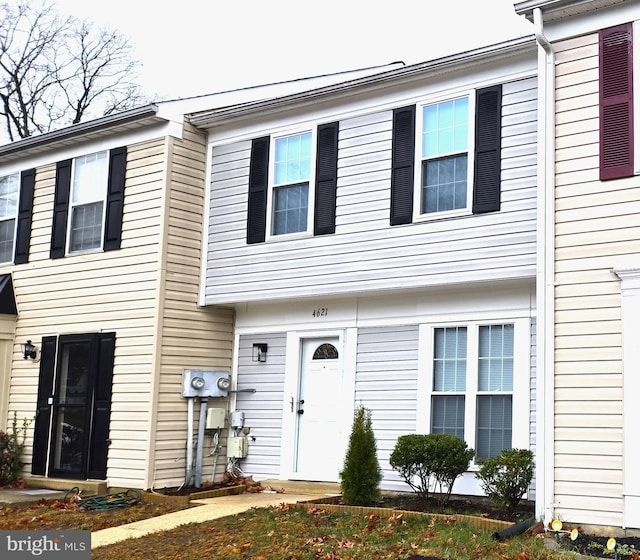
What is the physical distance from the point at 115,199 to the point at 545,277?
716 centimetres

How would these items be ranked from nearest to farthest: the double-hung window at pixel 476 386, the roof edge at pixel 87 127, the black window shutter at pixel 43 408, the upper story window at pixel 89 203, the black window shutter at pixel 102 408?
the double-hung window at pixel 476 386 → the black window shutter at pixel 102 408 → the roof edge at pixel 87 127 → the upper story window at pixel 89 203 → the black window shutter at pixel 43 408

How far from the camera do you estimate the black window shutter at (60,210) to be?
47.0 feet

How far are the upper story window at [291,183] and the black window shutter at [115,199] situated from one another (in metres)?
2.45

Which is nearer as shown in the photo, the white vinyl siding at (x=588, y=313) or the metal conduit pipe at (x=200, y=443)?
the white vinyl siding at (x=588, y=313)

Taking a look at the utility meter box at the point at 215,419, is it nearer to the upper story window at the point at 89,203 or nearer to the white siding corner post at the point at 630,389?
the upper story window at the point at 89,203

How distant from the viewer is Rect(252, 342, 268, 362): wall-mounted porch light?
518 inches

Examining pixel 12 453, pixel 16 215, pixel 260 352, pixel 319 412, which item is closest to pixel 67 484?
pixel 12 453

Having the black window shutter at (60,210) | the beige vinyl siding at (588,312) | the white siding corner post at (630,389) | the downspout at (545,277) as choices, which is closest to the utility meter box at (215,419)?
the black window shutter at (60,210)

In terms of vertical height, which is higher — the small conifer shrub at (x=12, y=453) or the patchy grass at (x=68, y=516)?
the small conifer shrub at (x=12, y=453)

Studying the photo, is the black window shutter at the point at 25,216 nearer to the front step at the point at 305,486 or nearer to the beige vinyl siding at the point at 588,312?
the front step at the point at 305,486

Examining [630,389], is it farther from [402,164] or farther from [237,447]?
[237,447]

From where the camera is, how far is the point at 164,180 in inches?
509

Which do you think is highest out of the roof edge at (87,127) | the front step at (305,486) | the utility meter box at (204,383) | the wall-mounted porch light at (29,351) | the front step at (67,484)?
the roof edge at (87,127)
